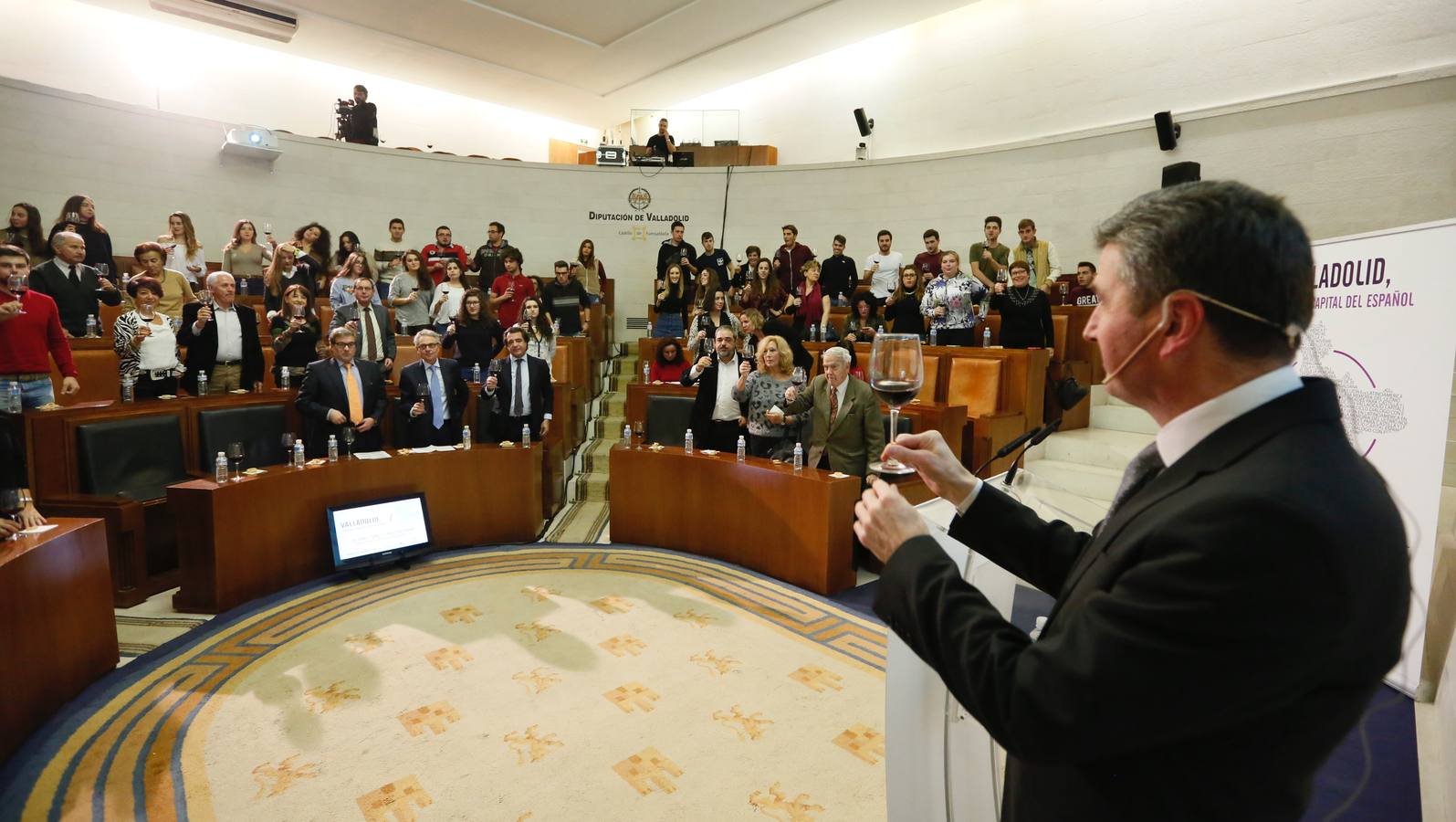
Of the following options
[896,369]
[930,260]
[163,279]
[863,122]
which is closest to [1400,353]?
[896,369]

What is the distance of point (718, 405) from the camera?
499 cm

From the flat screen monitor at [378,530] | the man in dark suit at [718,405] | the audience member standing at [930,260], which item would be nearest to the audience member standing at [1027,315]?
the audience member standing at [930,260]

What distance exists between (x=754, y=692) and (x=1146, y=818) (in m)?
2.26

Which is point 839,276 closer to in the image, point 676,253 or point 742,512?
point 676,253

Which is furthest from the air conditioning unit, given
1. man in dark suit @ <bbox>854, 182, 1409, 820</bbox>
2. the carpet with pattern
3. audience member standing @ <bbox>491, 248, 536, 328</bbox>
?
man in dark suit @ <bbox>854, 182, 1409, 820</bbox>

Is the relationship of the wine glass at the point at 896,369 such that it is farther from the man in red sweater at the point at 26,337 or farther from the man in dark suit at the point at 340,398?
the man in red sweater at the point at 26,337

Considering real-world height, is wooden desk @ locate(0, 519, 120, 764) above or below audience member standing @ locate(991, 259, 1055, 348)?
below

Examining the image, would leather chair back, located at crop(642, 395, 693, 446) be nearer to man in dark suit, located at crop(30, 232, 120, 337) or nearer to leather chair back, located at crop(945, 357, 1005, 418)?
leather chair back, located at crop(945, 357, 1005, 418)

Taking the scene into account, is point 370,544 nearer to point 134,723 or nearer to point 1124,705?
point 134,723

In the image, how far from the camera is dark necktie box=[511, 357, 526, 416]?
16.8ft

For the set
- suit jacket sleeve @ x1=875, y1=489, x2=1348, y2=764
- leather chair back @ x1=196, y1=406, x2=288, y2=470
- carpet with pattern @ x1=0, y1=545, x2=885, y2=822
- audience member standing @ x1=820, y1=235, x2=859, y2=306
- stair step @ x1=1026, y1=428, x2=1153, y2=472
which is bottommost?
carpet with pattern @ x1=0, y1=545, x2=885, y2=822

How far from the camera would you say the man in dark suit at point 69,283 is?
198 inches

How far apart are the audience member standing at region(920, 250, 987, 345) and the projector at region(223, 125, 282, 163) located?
852 centimetres

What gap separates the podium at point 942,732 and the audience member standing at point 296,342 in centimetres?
516
